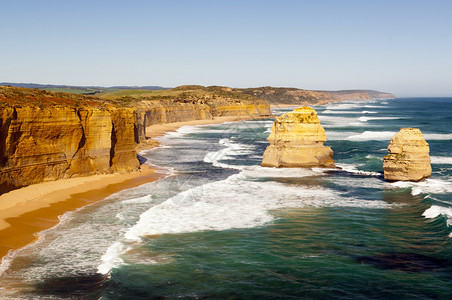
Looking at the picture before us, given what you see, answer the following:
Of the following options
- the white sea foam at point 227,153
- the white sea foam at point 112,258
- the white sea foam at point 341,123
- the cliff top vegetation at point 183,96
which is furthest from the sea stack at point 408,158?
the cliff top vegetation at point 183,96

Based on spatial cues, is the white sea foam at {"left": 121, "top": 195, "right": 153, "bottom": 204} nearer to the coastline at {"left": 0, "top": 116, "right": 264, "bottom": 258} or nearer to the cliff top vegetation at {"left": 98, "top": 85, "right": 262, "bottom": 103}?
the coastline at {"left": 0, "top": 116, "right": 264, "bottom": 258}

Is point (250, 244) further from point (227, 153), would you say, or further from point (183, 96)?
point (183, 96)

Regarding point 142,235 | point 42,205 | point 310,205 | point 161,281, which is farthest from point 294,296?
point 42,205

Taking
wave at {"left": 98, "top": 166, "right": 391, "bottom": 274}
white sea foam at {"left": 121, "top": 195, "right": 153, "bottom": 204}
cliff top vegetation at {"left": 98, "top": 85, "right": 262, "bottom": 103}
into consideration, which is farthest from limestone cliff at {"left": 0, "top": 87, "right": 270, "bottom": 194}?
cliff top vegetation at {"left": 98, "top": 85, "right": 262, "bottom": 103}

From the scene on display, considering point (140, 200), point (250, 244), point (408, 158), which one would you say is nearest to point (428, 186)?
point (408, 158)

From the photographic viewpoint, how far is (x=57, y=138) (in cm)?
3005

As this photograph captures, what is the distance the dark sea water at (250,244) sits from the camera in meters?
14.7

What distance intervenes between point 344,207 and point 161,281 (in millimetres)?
12887

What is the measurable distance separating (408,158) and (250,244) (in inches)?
607

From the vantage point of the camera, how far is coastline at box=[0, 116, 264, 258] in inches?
778

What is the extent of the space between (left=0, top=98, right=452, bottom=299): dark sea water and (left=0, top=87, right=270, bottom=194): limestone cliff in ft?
16.4

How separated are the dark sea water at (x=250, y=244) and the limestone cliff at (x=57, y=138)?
4991 mm

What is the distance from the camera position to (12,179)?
2625 cm

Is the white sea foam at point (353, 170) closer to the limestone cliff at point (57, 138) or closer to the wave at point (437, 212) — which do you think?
the wave at point (437, 212)
